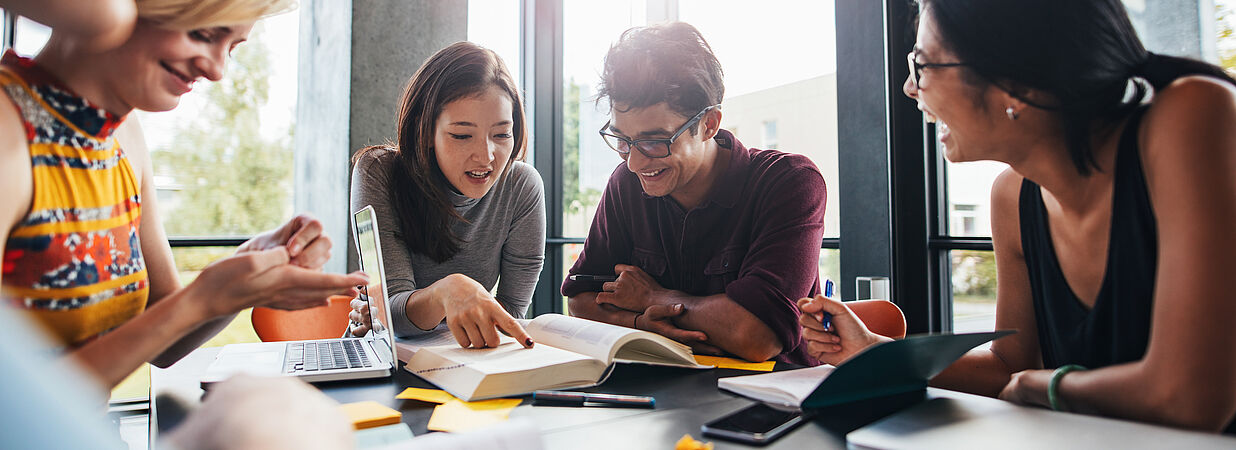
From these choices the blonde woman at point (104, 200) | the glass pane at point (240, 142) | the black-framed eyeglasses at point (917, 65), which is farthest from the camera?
the glass pane at point (240, 142)

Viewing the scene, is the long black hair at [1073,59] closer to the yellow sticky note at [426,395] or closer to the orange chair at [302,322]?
the yellow sticky note at [426,395]

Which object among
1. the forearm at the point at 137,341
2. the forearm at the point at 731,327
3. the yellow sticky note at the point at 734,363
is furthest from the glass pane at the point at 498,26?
the forearm at the point at 137,341

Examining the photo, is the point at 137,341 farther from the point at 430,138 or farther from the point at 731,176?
the point at 731,176

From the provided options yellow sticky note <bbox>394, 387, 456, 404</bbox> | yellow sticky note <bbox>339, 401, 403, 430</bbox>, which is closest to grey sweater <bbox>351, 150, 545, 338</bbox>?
yellow sticky note <bbox>394, 387, 456, 404</bbox>

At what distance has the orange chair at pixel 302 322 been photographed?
6.70 ft

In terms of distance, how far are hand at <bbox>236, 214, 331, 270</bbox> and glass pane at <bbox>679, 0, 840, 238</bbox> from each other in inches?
83.7

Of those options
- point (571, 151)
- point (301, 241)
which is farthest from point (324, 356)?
point (571, 151)

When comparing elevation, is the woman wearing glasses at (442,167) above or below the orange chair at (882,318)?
above

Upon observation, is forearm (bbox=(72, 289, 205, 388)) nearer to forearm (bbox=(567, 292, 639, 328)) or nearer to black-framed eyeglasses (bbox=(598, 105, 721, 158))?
forearm (bbox=(567, 292, 639, 328))

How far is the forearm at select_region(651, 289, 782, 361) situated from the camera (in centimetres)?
147

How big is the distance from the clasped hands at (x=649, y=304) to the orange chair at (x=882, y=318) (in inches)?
17.9

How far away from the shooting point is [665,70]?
1.81m

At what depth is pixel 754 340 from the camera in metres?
1.47

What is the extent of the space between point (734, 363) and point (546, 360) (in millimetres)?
466
